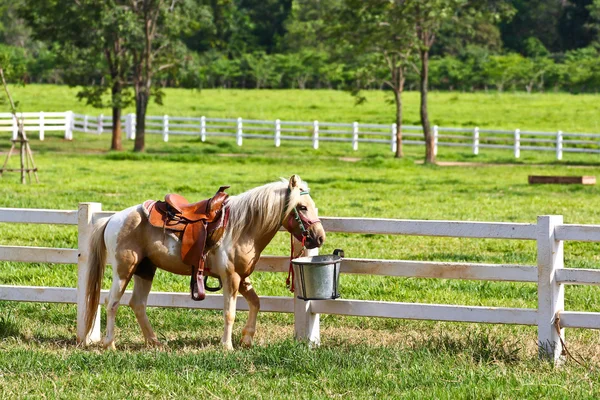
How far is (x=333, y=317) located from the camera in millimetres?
9656

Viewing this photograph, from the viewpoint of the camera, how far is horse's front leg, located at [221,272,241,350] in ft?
26.2

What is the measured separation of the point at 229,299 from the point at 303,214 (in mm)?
880

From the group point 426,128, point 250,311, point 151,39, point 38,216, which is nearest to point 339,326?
point 250,311

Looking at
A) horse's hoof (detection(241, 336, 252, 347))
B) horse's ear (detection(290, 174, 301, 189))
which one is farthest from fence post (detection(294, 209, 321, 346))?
horse's ear (detection(290, 174, 301, 189))

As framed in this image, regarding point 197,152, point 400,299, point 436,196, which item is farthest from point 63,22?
point 400,299

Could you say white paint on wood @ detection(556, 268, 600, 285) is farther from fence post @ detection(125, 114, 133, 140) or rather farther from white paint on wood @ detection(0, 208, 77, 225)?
fence post @ detection(125, 114, 133, 140)

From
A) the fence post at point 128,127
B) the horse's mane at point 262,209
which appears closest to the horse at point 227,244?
the horse's mane at point 262,209

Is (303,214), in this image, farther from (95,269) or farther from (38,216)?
(38,216)

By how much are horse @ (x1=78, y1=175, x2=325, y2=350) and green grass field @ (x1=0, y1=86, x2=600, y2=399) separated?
1.25 ft

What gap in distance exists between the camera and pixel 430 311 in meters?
8.03

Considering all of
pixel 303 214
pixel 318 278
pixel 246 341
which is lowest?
pixel 246 341

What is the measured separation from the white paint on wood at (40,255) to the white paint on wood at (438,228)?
2260 mm

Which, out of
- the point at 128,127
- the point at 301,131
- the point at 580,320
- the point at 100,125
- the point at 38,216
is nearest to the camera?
the point at 580,320

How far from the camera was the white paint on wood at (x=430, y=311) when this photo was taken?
7.76 meters
